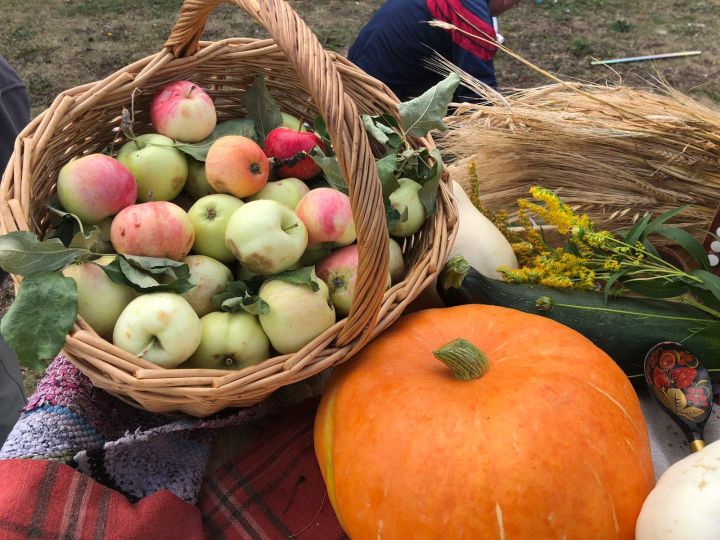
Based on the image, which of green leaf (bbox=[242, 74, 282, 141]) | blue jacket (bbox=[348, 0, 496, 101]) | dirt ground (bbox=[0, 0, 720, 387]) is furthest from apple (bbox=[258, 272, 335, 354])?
dirt ground (bbox=[0, 0, 720, 387])

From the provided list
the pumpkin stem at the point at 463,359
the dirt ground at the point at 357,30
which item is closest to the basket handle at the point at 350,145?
the pumpkin stem at the point at 463,359

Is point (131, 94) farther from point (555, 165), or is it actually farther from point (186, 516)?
point (555, 165)

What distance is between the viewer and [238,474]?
39.2 inches

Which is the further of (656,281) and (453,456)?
(656,281)

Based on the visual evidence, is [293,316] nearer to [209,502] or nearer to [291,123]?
[209,502]

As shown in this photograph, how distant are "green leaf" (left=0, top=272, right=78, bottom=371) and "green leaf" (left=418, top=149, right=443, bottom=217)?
1.88 ft

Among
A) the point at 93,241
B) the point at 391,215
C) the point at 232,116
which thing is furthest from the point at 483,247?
the point at 93,241

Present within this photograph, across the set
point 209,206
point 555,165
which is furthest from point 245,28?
point 209,206

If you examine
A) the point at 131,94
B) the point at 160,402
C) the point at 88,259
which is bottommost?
the point at 160,402

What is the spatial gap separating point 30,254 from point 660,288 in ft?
3.22

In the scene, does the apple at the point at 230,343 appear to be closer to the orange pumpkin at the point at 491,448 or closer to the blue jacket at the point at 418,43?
the orange pumpkin at the point at 491,448

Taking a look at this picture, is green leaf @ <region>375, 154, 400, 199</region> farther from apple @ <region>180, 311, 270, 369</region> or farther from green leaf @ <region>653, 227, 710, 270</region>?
green leaf @ <region>653, 227, 710, 270</region>

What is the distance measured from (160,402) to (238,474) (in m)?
0.24

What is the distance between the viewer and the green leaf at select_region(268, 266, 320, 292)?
887 millimetres
